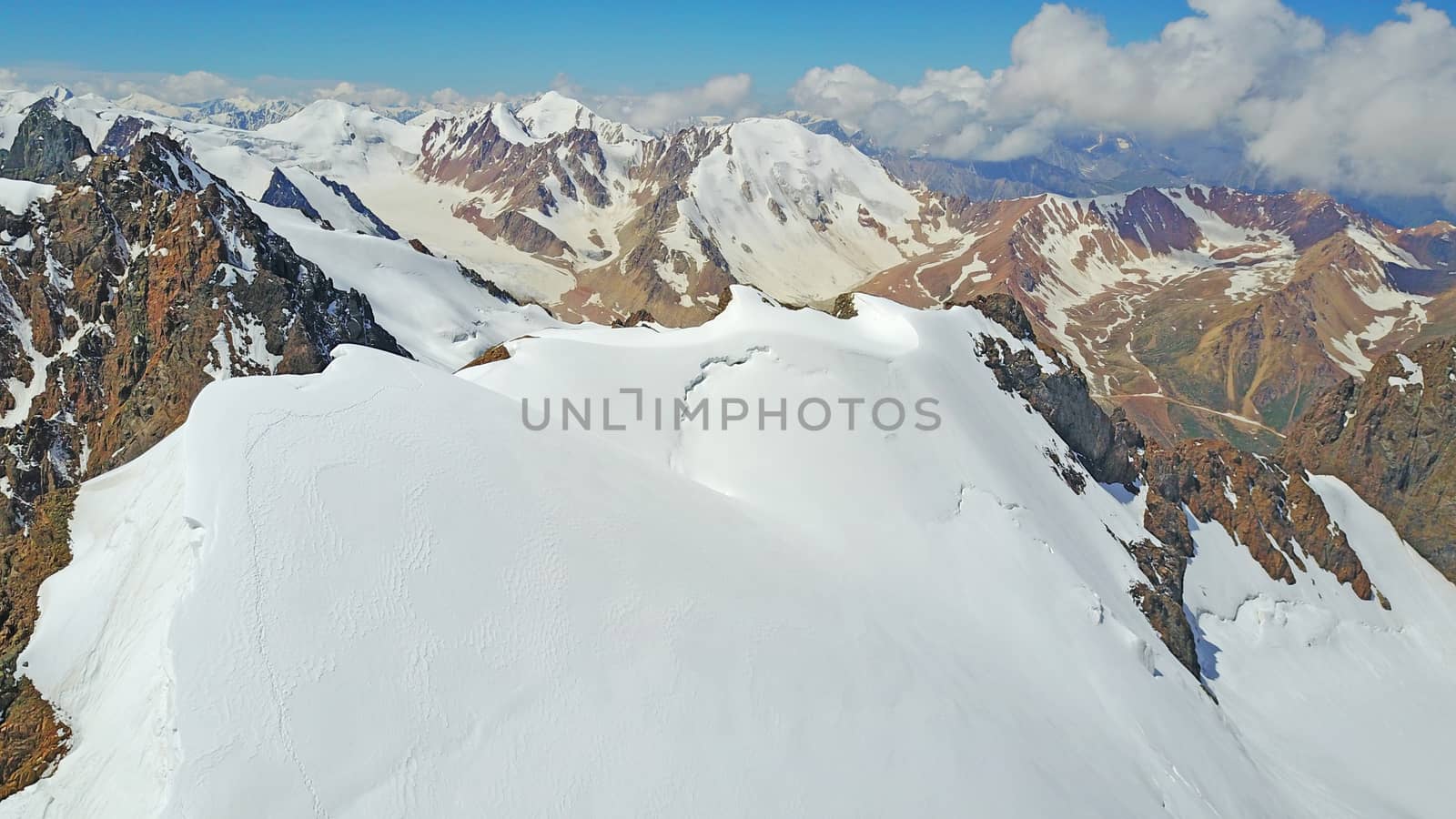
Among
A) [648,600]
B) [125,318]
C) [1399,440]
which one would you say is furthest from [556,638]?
[1399,440]

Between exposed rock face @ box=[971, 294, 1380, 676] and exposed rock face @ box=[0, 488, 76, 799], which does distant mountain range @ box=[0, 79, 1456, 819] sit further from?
exposed rock face @ box=[971, 294, 1380, 676]

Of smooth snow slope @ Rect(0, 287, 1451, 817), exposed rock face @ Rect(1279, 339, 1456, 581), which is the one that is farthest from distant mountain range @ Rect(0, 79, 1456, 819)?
exposed rock face @ Rect(1279, 339, 1456, 581)

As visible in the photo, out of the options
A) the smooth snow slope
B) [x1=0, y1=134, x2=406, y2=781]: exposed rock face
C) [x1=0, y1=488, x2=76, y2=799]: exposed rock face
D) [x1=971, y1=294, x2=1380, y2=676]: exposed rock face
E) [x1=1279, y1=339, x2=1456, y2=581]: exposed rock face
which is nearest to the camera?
the smooth snow slope

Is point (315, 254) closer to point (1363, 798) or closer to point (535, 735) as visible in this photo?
point (535, 735)

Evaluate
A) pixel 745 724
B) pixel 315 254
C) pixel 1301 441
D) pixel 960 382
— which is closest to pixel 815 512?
pixel 745 724

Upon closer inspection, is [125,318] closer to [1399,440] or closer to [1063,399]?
[1063,399]
